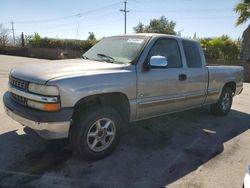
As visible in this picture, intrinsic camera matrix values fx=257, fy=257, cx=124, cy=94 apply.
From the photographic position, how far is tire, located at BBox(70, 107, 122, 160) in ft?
11.6

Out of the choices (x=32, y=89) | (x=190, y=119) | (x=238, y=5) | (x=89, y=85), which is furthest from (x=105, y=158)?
(x=238, y=5)

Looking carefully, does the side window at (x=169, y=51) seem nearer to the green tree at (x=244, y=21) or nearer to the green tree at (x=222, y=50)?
the green tree at (x=244, y=21)

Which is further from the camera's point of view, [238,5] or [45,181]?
[238,5]

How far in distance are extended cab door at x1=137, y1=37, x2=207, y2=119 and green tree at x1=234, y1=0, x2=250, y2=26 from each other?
14.3 m

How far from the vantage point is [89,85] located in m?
3.44

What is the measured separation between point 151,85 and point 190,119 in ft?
7.88

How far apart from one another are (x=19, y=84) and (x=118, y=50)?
1758 mm

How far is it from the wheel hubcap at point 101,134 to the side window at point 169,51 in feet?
4.75

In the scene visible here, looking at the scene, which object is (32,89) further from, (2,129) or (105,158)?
(2,129)

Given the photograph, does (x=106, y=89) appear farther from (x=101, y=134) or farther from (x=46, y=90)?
(x=46, y=90)

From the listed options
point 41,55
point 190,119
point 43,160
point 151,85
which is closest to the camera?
point 43,160

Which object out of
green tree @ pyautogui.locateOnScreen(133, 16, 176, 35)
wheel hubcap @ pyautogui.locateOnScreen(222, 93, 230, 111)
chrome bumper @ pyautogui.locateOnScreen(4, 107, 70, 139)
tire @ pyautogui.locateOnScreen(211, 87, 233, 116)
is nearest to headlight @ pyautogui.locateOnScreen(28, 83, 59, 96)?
chrome bumper @ pyautogui.locateOnScreen(4, 107, 70, 139)

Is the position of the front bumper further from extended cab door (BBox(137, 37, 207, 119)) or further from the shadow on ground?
extended cab door (BBox(137, 37, 207, 119))

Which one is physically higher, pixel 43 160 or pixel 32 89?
pixel 32 89
